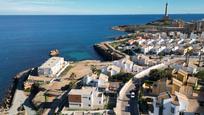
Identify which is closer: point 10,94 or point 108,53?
point 10,94

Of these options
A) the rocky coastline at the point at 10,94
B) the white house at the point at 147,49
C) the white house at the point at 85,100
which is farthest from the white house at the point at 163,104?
the white house at the point at 147,49

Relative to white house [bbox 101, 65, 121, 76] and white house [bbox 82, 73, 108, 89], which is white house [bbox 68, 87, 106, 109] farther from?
white house [bbox 101, 65, 121, 76]

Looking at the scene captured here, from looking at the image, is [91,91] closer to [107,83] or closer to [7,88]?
[107,83]

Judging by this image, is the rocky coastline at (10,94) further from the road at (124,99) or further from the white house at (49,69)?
the road at (124,99)

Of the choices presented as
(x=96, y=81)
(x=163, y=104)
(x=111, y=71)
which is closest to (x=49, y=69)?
(x=111, y=71)

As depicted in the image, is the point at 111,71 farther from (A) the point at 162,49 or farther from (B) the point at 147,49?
(A) the point at 162,49

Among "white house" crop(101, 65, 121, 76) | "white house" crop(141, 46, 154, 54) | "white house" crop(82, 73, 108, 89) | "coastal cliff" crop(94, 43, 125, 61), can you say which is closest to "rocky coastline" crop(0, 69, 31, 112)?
"white house" crop(82, 73, 108, 89)

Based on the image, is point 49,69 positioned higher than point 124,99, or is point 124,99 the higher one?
point 49,69

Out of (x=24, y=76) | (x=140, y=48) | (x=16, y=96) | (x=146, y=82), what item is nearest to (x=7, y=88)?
(x=24, y=76)
